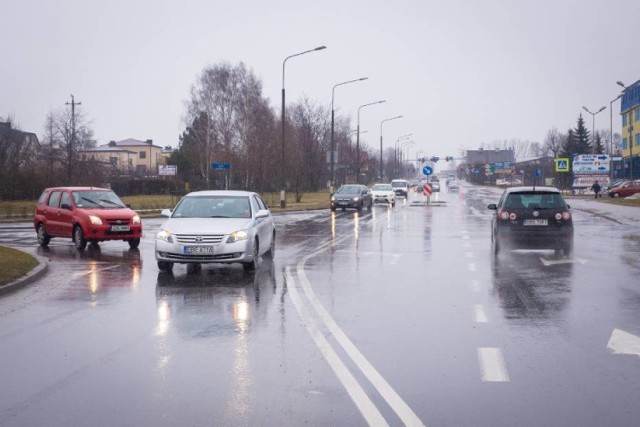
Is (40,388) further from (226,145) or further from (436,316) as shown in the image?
(226,145)

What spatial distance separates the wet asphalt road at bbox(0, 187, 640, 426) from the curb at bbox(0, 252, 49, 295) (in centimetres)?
24

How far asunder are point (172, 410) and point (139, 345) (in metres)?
2.33

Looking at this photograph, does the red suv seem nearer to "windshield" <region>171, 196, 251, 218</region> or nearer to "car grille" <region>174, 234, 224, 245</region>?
"windshield" <region>171, 196, 251, 218</region>

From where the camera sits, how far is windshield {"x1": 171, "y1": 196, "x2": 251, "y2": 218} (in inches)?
572

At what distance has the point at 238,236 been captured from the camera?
13.3m

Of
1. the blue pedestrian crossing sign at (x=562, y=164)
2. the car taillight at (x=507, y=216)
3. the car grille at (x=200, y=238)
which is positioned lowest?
the car grille at (x=200, y=238)

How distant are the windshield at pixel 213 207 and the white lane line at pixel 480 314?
5.93 meters

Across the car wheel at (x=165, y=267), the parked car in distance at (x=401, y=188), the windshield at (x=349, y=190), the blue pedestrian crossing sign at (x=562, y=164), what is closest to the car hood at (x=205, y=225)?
→ the car wheel at (x=165, y=267)

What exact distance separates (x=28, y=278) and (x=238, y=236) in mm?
3533

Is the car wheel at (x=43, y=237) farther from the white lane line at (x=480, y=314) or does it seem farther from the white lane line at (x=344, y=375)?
the white lane line at (x=480, y=314)

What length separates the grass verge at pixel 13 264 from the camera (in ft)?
40.1

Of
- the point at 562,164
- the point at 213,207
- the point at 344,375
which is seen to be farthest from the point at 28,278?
the point at 562,164

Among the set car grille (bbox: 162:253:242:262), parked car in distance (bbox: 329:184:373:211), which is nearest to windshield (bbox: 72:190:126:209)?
car grille (bbox: 162:253:242:262)

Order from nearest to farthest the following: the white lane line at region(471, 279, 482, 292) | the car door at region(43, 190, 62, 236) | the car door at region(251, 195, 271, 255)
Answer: the white lane line at region(471, 279, 482, 292) → the car door at region(251, 195, 271, 255) → the car door at region(43, 190, 62, 236)
